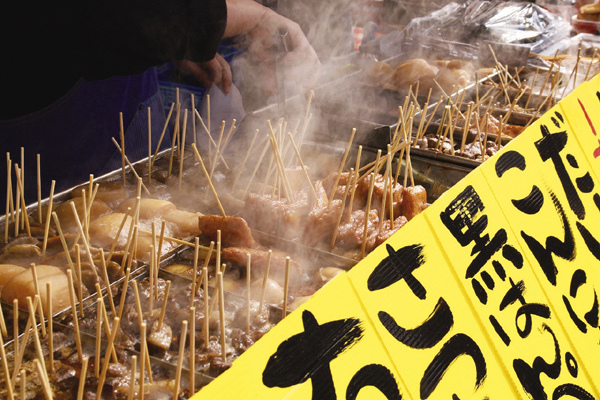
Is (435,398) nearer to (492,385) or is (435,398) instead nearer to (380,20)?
(492,385)

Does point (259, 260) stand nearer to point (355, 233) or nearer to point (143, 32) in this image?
point (355, 233)

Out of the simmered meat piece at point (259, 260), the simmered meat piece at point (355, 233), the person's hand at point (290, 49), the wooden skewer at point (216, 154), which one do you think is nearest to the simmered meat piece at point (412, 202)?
the simmered meat piece at point (355, 233)

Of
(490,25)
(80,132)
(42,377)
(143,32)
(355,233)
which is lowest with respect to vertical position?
(80,132)

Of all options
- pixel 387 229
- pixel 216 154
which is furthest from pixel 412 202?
pixel 216 154

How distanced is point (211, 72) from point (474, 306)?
3.67 m

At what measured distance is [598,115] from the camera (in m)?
2.29

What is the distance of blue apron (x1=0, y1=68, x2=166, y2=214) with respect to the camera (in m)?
3.46

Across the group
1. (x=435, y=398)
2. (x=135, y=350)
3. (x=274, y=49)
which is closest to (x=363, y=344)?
(x=435, y=398)

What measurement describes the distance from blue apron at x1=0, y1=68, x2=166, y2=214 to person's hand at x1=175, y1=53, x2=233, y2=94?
1.20 feet

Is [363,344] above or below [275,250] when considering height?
above

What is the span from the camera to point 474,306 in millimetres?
1453

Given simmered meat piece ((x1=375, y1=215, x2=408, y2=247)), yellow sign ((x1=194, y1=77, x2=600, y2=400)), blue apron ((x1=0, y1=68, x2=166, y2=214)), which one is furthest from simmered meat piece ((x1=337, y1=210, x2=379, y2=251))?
blue apron ((x1=0, y1=68, x2=166, y2=214))

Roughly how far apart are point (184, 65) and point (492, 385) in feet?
13.2

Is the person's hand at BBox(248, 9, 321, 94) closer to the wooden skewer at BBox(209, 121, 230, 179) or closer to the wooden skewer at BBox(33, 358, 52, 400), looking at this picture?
the wooden skewer at BBox(209, 121, 230, 179)
